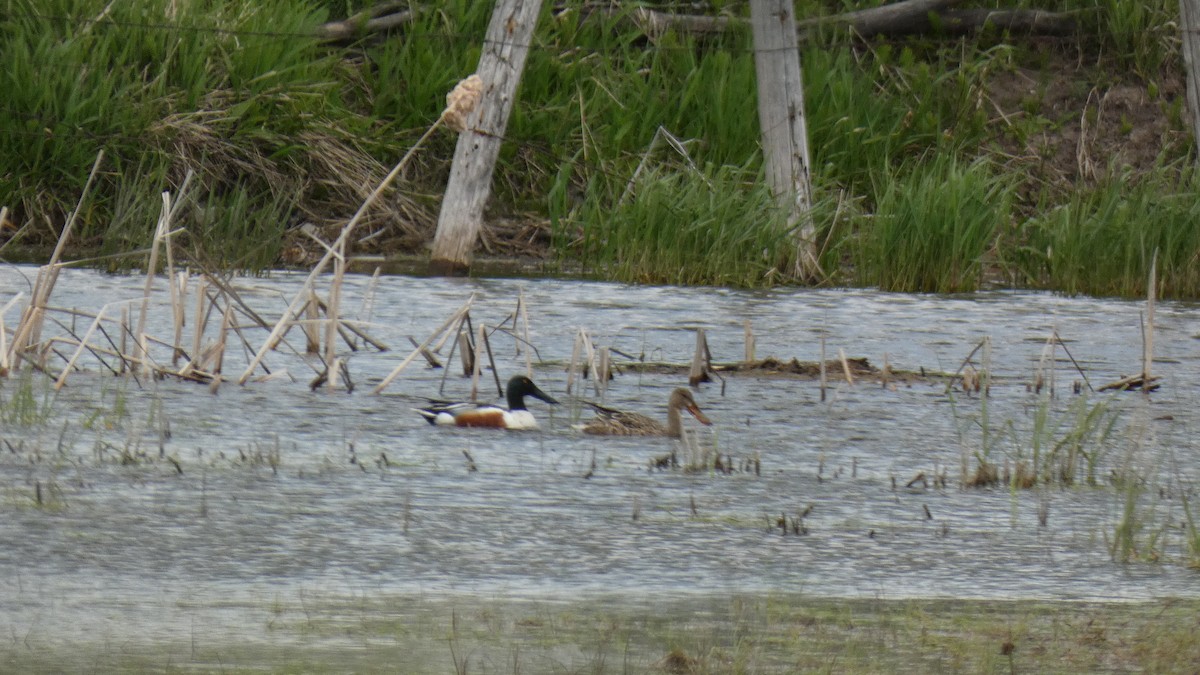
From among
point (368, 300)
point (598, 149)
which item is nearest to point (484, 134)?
Result: point (598, 149)

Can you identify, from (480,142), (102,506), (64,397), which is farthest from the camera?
(480,142)

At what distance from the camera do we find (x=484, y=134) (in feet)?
36.8

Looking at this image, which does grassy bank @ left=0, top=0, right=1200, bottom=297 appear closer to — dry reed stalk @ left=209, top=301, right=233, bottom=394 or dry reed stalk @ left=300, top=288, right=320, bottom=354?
dry reed stalk @ left=300, top=288, right=320, bottom=354

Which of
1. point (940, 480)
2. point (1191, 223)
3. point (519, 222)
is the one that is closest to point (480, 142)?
point (519, 222)

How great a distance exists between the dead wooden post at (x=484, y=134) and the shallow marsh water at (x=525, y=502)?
3.54 meters

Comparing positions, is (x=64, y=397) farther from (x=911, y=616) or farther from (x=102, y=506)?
(x=911, y=616)

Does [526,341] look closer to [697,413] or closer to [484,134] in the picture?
[697,413]

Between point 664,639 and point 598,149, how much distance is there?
910 centimetres

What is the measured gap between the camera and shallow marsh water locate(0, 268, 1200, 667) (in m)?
3.86

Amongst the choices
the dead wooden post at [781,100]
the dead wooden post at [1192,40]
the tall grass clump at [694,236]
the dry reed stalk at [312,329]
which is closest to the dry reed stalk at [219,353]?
the dry reed stalk at [312,329]

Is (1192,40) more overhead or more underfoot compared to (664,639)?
more overhead

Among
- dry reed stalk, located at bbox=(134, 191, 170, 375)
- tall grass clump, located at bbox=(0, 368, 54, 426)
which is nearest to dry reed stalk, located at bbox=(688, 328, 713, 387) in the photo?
dry reed stalk, located at bbox=(134, 191, 170, 375)

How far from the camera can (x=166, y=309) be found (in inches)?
349

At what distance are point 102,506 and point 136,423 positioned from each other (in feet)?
4.19
